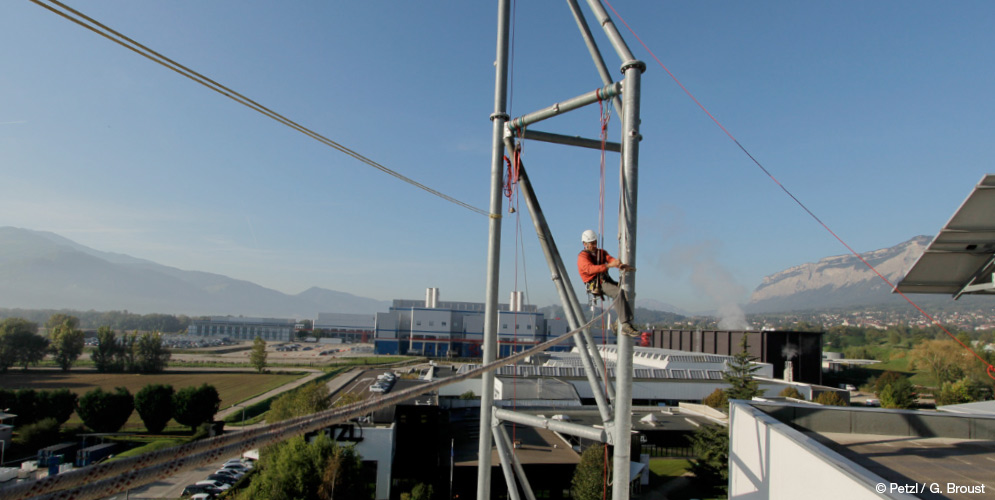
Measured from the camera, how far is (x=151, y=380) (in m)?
56.4

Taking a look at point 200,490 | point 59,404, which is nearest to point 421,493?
point 200,490

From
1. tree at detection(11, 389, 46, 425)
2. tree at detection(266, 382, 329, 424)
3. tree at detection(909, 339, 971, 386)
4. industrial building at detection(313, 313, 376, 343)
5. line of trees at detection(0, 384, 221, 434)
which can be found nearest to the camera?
tree at detection(266, 382, 329, 424)

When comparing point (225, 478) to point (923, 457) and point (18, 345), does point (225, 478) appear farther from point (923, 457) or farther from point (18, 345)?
point (18, 345)

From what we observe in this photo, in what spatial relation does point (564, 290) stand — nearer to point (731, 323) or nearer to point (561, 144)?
point (561, 144)

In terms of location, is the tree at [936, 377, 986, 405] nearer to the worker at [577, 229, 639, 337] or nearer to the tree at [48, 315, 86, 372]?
the worker at [577, 229, 639, 337]

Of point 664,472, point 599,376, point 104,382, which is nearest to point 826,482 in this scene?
point 599,376

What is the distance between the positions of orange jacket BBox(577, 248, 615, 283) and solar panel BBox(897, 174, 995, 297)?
444cm

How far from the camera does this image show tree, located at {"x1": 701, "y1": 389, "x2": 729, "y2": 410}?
35.3 meters

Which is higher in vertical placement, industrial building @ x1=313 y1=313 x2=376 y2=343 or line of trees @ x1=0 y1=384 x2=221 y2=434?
line of trees @ x1=0 y1=384 x2=221 y2=434

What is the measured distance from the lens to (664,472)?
25.7 metres

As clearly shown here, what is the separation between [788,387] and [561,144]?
43.3 meters

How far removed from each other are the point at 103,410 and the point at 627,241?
3872 centimetres

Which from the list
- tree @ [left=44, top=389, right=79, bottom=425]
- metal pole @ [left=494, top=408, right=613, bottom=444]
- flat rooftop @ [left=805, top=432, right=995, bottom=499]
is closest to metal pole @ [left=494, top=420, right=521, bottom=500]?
metal pole @ [left=494, top=408, right=613, bottom=444]

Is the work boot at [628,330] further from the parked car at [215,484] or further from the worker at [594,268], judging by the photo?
the parked car at [215,484]
